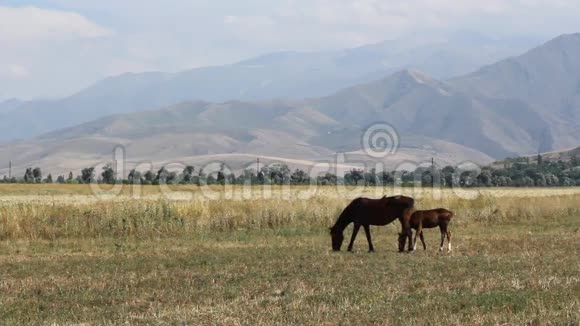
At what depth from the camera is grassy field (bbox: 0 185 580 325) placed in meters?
12.4

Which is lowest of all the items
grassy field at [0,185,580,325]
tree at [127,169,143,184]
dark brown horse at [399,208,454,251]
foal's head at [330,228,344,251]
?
grassy field at [0,185,580,325]

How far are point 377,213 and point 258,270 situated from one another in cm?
594

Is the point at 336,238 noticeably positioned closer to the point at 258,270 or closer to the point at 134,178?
the point at 258,270

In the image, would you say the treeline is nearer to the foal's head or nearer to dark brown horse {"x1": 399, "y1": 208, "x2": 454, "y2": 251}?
the foal's head

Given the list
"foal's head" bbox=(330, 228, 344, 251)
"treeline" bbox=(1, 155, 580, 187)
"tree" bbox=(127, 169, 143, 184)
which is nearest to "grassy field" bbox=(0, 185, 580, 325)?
"foal's head" bbox=(330, 228, 344, 251)

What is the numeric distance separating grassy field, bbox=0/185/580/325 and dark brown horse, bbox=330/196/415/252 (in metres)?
0.73

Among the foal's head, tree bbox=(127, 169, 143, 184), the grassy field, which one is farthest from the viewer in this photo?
tree bbox=(127, 169, 143, 184)

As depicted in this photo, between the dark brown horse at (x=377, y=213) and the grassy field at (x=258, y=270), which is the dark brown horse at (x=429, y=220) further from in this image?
the grassy field at (x=258, y=270)

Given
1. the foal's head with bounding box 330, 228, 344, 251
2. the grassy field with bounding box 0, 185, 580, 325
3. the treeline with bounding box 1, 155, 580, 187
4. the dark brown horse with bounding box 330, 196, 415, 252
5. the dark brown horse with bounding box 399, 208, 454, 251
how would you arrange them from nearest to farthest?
the grassy field with bounding box 0, 185, 580, 325, the dark brown horse with bounding box 330, 196, 415, 252, the dark brown horse with bounding box 399, 208, 454, 251, the foal's head with bounding box 330, 228, 344, 251, the treeline with bounding box 1, 155, 580, 187

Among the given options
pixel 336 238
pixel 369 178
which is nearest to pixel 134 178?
pixel 369 178

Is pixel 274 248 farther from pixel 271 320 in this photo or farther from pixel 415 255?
pixel 271 320

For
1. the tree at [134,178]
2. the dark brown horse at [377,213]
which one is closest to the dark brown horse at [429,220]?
the dark brown horse at [377,213]

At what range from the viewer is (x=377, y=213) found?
22.9 metres

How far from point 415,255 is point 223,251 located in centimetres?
532
